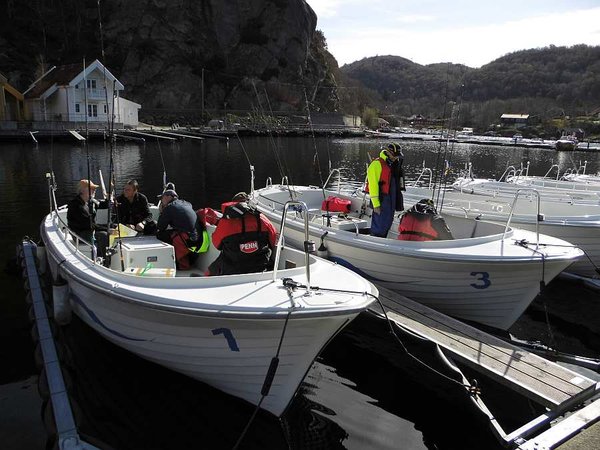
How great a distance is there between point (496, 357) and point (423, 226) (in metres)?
2.57

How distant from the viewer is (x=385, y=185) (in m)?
8.59

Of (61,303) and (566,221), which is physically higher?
(566,221)

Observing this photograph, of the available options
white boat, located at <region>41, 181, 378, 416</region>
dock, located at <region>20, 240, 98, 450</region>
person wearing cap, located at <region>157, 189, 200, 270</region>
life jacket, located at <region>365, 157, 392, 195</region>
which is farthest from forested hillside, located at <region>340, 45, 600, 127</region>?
white boat, located at <region>41, 181, 378, 416</region>

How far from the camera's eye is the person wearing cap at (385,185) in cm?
852

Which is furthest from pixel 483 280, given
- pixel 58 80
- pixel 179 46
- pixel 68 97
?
pixel 179 46

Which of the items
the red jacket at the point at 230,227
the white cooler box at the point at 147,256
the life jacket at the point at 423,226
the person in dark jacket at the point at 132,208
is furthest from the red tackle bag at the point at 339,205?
the red jacket at the point at 230,227

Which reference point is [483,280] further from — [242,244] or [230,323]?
[230,323]

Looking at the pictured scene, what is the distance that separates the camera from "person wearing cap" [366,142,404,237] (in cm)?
852

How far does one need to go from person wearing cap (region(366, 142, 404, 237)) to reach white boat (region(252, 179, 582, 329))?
2.23 ft

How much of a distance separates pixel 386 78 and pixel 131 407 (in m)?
207

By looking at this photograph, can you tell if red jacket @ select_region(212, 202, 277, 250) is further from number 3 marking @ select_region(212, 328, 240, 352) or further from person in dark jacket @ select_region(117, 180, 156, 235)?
person in dark jacket @ select_region(117, 180, 156, 235)

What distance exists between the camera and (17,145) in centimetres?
3684

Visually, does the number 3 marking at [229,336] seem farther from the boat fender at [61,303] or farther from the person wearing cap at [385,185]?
the person wearing cap at [385,185]

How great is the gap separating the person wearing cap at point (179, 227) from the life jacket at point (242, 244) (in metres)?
1.48
